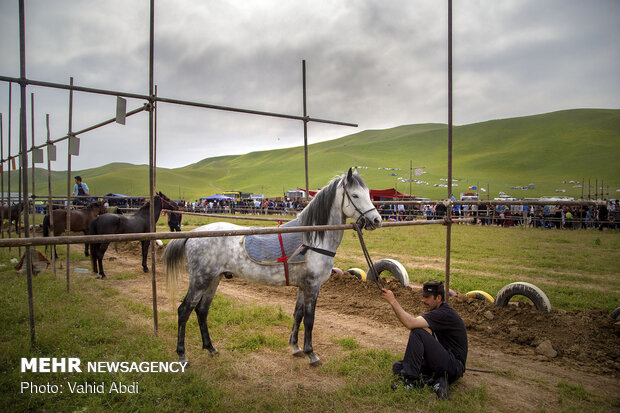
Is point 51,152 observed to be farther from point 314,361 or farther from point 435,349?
point 435,349

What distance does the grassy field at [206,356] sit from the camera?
340 cm

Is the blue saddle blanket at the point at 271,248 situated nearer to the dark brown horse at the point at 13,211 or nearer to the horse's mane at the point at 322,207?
the horse's mane at the point at 322,207

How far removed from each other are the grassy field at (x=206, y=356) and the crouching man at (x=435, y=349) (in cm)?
17

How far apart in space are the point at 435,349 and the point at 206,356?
3.08 m

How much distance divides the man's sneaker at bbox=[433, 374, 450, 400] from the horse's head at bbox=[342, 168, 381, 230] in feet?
6.22

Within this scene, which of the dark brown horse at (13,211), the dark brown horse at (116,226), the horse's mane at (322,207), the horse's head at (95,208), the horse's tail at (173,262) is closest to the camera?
the horse's mane at (322,207)

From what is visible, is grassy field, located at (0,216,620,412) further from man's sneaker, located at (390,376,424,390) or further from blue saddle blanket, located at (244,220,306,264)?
blue saddle blanket, located at (244,220,306,264)

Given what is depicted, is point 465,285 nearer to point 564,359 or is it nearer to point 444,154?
Answer: point 564,359

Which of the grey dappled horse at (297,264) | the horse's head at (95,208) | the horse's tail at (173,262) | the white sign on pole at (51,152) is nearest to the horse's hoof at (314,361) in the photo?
the grey dappled horse at (297,264)

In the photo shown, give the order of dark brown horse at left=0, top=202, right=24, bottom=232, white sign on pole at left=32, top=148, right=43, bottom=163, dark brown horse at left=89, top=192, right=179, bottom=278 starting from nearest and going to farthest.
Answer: white sign on pole at left=32, top=148, right=43, bottom=163 → dark brown horse at left=89, top=192, right=179, bottom=278 → dark brown horse at left=0, top=202, right=24, bottom=232

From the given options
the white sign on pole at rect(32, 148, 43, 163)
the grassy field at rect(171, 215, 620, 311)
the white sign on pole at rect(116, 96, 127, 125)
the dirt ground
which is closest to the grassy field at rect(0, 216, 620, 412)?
the grassy field at rect(171, 215, 620, 311)

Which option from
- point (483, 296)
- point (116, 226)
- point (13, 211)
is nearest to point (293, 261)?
point (483, 296)

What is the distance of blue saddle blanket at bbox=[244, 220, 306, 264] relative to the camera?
14.8 feet

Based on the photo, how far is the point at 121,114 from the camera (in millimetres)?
4973
